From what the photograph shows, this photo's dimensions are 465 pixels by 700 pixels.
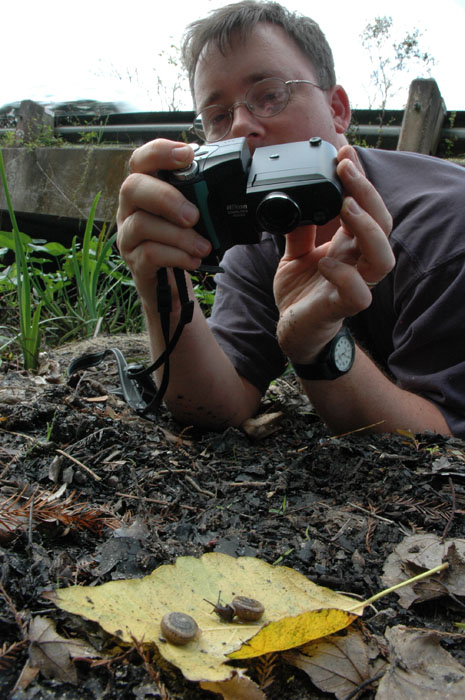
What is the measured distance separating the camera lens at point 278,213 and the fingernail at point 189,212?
0.16 m

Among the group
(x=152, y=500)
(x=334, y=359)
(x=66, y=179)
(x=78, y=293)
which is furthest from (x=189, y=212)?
(x=66, y=179)

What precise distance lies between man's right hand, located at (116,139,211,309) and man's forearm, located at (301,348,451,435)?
52cm

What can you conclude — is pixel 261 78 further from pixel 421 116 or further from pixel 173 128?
pixel 173 128

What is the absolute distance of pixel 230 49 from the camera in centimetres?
170

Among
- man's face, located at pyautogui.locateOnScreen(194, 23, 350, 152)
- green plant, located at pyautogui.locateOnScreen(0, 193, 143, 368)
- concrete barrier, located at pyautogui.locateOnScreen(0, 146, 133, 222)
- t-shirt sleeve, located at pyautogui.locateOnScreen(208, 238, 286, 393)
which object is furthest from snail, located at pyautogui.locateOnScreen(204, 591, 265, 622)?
concrete barrier, located at pyautogui.locateOnScreen(0, 146, 133, 222)

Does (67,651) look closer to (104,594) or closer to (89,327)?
(104,594)

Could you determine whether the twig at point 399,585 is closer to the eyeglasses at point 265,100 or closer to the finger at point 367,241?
the finger at point 367,241

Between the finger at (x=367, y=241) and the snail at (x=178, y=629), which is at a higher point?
the finger at (x=367, y=241)

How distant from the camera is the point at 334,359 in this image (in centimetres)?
142

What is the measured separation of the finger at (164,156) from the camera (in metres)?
1.19

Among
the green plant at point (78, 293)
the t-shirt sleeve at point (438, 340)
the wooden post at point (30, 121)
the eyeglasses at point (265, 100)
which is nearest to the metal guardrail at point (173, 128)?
the wooden post at point (30, 121)

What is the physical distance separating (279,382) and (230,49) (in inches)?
49.5

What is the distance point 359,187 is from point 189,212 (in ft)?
1.27

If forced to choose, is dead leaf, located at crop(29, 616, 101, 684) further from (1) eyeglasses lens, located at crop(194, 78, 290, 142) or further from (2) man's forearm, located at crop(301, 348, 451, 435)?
(1) eyeglasses lens, located at crop(194, 78, 290, 142)
